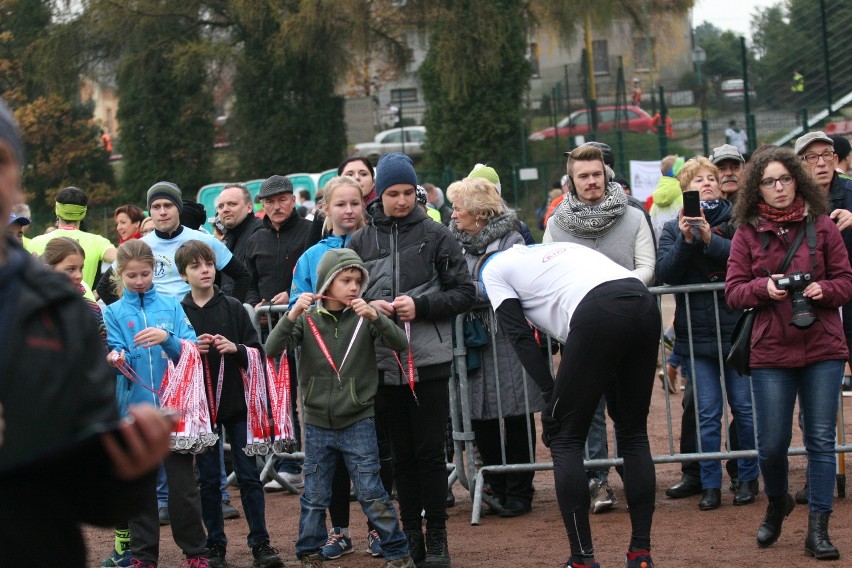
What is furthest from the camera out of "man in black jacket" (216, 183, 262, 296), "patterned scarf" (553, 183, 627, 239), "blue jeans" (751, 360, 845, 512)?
"man in black jacket" (216, 183, 262, 296)

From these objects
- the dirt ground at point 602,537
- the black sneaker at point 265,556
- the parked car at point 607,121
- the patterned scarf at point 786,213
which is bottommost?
the dirt ground at point 602,537

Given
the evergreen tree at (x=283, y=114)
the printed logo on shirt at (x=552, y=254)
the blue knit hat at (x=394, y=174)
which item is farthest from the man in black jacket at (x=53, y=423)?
the evergreen tree at (x=283, y=114)

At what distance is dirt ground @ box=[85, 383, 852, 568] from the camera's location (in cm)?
630

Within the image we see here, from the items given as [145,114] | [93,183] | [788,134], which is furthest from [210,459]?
[93,183]

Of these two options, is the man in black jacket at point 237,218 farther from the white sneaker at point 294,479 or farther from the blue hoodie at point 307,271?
the blue hoodie at point 307,271

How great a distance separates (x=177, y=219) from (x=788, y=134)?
56.0ft

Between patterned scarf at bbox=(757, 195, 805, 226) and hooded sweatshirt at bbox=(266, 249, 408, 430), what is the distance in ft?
6.37

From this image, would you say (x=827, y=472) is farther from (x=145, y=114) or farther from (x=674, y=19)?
(x=145, y=114)

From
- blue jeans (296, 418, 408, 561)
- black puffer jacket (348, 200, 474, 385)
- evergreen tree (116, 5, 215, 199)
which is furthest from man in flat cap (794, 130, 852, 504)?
evergreen tree (116, 5, 215, 199)

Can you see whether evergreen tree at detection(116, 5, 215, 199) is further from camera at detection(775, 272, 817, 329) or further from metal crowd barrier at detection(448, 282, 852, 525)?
camera at detection(775, 272, 817, 329)

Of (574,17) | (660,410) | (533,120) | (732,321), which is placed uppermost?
(574,17)

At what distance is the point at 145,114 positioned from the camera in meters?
32.7

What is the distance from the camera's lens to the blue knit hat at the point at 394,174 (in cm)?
633

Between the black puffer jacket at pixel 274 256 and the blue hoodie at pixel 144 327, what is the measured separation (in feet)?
7.75
